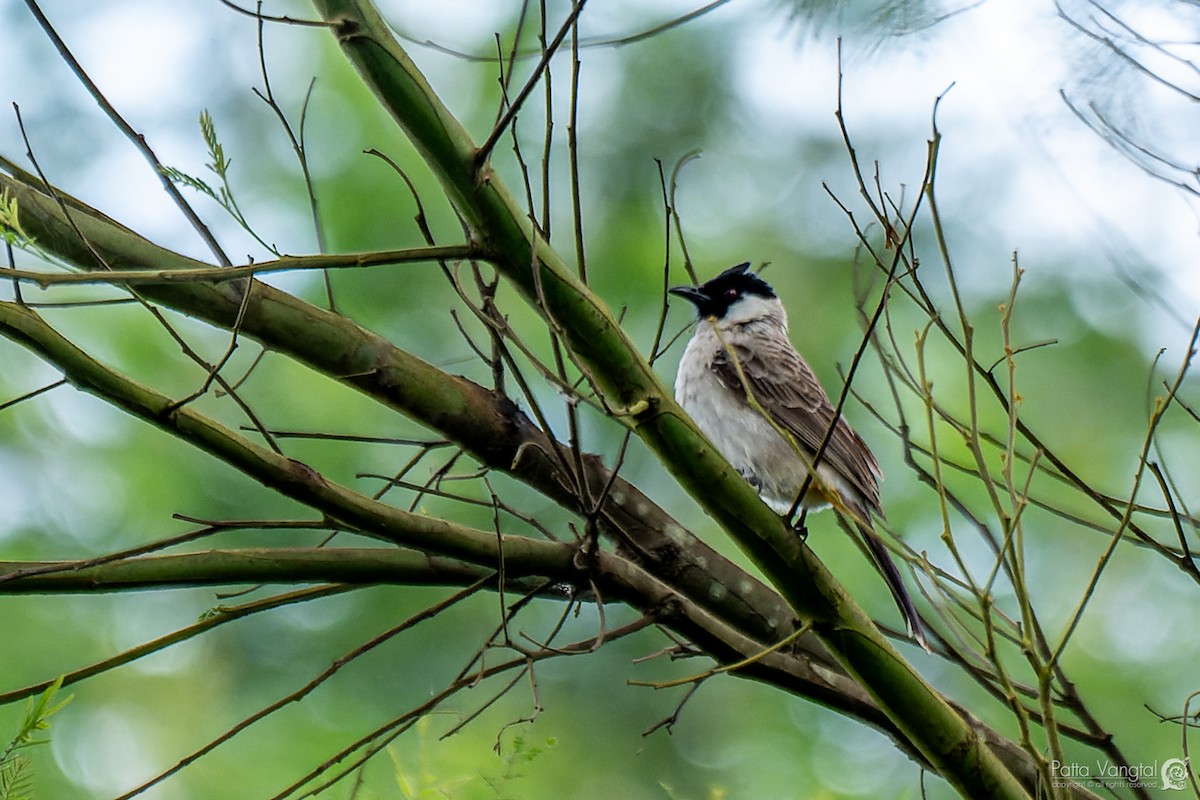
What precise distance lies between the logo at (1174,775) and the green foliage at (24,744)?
7.00 feet

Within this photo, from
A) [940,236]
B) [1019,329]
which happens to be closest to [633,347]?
[940,236]

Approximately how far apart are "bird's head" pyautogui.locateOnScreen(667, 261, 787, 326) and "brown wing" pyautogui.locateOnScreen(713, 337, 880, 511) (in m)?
0.32

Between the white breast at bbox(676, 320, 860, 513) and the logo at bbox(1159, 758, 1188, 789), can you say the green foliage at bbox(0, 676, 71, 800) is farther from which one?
the white breast at bbox(676, 320, 860, 513)

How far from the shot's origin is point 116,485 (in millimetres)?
6133

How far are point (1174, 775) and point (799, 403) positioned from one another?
2.25m

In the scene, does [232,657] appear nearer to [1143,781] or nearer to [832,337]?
[832,337]

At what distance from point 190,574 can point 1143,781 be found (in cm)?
210

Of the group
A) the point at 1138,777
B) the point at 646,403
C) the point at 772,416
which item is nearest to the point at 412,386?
the point at 646,403

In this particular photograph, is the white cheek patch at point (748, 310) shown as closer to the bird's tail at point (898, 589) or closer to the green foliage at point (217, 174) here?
the bird's tail at point (898, 589)

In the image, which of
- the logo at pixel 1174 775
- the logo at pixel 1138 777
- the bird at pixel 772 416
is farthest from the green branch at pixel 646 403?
the bird at pixel 772 416

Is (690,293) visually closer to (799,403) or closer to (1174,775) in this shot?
(799,403)

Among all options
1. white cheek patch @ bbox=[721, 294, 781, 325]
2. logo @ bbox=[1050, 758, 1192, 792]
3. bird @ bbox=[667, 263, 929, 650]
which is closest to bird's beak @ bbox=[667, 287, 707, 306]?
bird @ bbox=[667, 263, 929, 650]

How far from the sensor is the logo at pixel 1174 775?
8.10 ft

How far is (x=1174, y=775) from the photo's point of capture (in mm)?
2568
